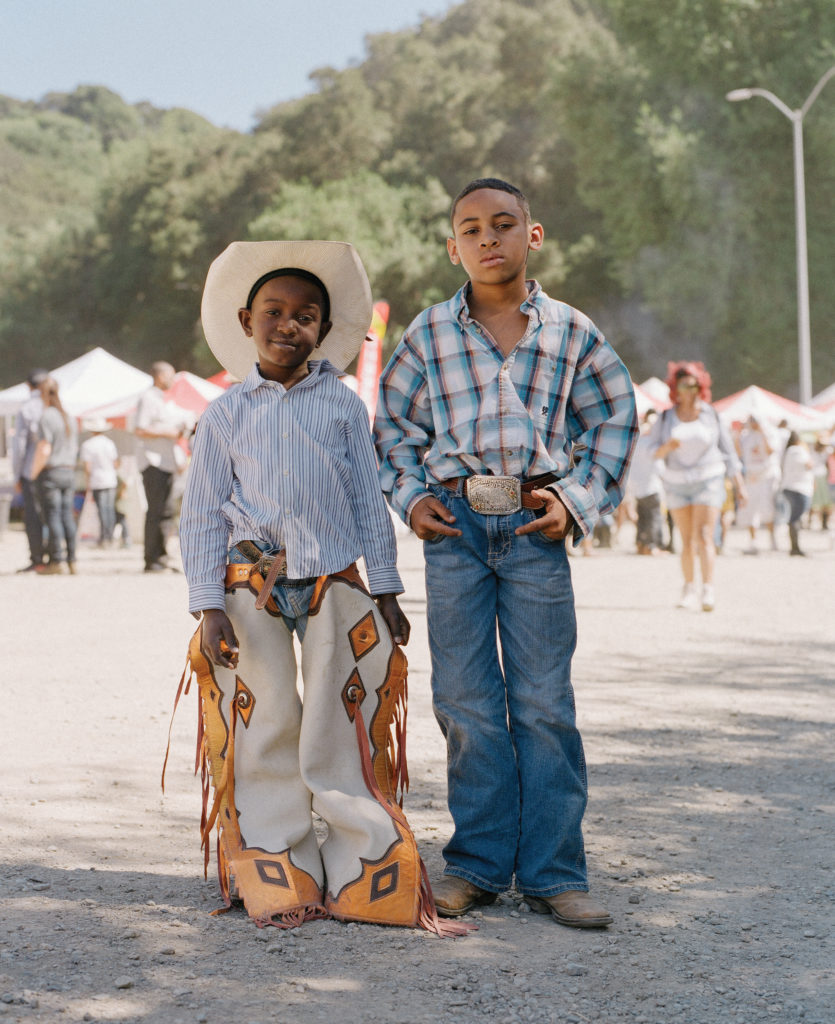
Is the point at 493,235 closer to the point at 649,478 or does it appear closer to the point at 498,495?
the point at 498,495

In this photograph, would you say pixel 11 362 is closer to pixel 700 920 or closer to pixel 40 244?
pixel 40 244

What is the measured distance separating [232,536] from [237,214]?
45922mm

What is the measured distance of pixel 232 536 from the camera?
380 centimetres

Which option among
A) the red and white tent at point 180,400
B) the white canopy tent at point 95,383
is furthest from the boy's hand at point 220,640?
the white canopy tent at point 95,383

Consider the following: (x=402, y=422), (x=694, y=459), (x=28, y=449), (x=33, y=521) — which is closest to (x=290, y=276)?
(x=402, y=422)

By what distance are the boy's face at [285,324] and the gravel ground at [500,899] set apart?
4.80ft

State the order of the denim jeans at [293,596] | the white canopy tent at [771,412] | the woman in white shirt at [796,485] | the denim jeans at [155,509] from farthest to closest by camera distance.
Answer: the white canopy tent at [771,412] → the woman in white shirt at [796,485] → the denim jeans at [155,509] → the denim jeans at [293,596]

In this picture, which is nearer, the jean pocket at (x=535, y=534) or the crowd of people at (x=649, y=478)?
the jean pocket at (x=535, y=534)

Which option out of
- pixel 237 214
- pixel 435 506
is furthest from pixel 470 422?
pixel 237 214

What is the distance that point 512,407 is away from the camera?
3678mm

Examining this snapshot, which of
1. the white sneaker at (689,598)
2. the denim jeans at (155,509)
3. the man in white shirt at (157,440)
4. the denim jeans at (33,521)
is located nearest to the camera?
the white sneaker at (689,598)

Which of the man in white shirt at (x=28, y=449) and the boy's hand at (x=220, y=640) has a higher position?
the man in white shirt at (x=28, y=449)

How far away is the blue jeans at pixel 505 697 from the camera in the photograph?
3.71m

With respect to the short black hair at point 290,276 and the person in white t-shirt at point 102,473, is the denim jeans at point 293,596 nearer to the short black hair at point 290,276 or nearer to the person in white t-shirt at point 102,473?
the short black hair at point 290,276
